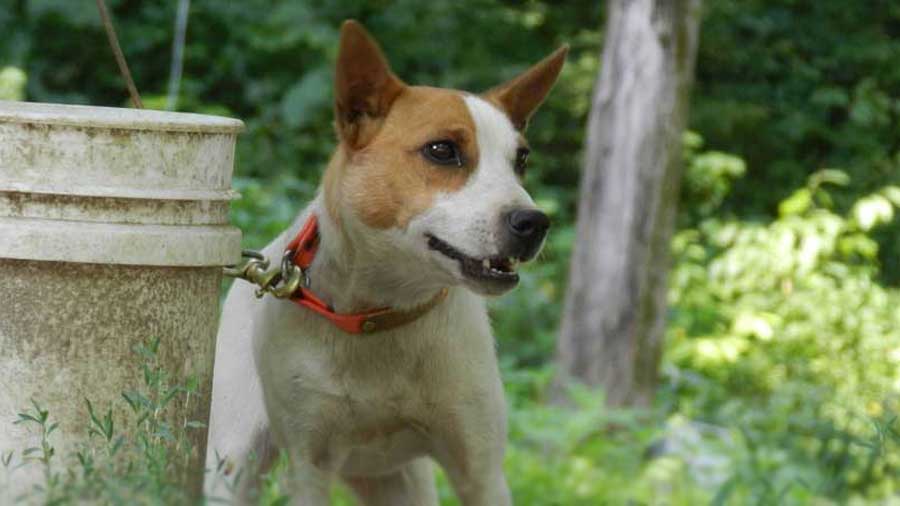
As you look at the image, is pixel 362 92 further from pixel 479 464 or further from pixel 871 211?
pixel 871 211

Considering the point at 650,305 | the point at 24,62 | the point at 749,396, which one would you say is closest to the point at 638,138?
the point at 650,305

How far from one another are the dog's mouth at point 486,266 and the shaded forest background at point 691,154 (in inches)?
135

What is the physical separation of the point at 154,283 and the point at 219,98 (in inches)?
327

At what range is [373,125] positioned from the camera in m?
3.73

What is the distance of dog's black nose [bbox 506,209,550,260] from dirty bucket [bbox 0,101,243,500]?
2.33 ft

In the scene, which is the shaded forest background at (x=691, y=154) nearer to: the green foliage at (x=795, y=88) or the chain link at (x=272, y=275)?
the green foliage at (x=795, y=88)

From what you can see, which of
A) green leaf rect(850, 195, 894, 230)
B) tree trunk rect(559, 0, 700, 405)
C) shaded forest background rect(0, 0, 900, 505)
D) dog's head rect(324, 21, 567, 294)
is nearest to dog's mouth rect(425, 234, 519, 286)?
dog's head rect(324, 21, 567, 294)

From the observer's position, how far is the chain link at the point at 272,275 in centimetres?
373

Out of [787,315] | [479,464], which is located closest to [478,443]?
[479,464]

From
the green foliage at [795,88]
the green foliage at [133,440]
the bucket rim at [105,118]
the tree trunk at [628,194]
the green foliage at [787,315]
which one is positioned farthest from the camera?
the green foliage at [795,88]

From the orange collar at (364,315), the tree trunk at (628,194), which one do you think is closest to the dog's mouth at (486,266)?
the orange collar at (364,315)

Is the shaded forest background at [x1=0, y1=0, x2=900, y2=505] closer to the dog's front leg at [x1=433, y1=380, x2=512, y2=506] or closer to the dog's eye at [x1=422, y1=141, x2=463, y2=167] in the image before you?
the dog's front leg at [x1=433, y1=380, x2=512, y2=506]

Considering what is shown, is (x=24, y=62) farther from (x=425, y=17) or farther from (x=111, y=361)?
(x=111, y=361)

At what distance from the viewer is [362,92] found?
3.73 m
